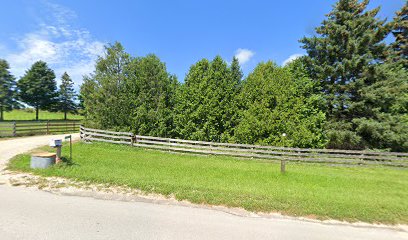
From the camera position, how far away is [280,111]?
12922 mm

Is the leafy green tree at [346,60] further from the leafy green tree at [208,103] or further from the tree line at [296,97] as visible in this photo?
the leafy green tree at [208,103]

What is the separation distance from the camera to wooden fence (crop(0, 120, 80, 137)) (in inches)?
611

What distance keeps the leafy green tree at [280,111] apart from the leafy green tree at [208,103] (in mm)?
924

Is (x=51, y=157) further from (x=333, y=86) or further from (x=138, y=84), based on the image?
(x=333, y=86)

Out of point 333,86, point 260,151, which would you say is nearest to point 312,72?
point 333,86

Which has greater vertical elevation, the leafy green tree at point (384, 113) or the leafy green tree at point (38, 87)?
the leafy green tree at point (38, 87)

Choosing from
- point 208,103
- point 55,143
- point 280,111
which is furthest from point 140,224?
point 280,111

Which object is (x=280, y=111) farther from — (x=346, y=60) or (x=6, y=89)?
(x=6, y=89)

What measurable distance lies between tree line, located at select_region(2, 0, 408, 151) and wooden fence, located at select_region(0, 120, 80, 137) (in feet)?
22.5

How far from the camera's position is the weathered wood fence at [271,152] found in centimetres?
1124

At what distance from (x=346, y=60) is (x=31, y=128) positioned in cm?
2643

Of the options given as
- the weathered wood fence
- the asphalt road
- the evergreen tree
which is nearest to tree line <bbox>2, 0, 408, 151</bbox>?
the weathered wood fence

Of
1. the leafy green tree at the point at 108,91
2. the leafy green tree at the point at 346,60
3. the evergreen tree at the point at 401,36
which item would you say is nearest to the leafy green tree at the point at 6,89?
the leafy green tree at the point at 108,91

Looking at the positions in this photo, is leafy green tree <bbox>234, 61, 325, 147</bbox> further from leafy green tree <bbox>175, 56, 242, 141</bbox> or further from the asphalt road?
the asphalt road
